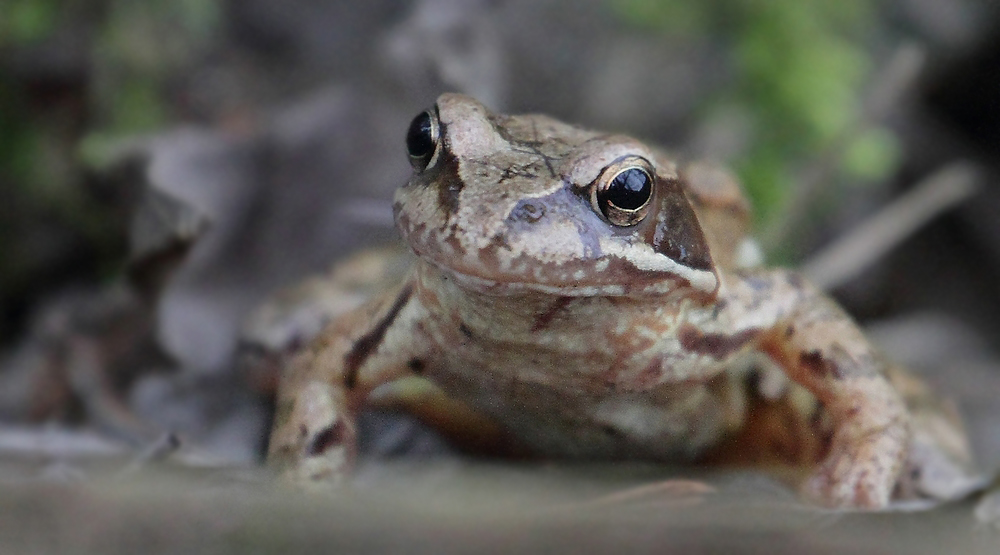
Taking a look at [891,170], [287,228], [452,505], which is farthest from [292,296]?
[891,170]

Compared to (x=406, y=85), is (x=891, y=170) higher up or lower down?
higher up

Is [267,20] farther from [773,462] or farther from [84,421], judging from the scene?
[773,462]

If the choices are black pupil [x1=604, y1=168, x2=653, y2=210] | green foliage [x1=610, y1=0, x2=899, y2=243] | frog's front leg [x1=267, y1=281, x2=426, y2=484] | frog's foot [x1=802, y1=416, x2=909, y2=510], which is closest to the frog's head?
black pupil [x1=604, y1=168, x2=653, y2=210]

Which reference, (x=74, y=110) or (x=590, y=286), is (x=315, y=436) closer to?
(x=590, y=286)

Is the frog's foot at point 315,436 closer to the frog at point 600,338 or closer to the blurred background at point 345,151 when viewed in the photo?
the frog at point 600,338

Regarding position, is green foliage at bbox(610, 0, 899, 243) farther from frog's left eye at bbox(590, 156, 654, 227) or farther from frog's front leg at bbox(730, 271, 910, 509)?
frog's left eye at bbox(590, 156, 654, 227)

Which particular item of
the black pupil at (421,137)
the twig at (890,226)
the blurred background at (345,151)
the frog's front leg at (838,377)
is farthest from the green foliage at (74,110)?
the twig at (890,226)

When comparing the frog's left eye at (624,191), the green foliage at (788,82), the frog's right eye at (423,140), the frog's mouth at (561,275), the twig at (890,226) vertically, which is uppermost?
the green foliage at (788,82)

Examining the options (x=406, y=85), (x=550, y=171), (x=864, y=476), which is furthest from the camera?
(x=406, y=85)
